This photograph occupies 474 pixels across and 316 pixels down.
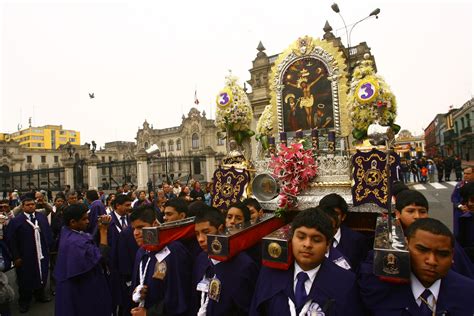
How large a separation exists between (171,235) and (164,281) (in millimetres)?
480

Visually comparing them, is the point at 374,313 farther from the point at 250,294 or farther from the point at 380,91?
the point at 380,91

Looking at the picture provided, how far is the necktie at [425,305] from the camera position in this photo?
6.19 ft

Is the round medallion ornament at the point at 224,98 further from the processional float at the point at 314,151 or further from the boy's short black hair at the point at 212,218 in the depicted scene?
the boy's short black hair at the point at 212,218

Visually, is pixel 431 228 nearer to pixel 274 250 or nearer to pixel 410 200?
pixel 274 250

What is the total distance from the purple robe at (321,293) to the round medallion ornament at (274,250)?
13cm

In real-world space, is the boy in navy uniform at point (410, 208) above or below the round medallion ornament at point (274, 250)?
above

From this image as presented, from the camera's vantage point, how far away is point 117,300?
4.43 metres

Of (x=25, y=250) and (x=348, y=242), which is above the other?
(x=348, y=242)

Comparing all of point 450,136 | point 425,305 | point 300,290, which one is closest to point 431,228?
point 425,305

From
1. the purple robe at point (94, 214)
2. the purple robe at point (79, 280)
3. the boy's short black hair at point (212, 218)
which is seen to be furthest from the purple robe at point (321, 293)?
the purple robe at point (94, 214)

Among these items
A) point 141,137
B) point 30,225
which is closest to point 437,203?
point 30,225

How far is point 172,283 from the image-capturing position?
3123 mm

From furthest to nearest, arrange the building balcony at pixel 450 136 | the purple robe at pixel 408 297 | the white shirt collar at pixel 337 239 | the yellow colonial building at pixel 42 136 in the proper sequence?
the yellow colonial building at pixel 42 136 → the building balcony at pixel 450 136 → the white shirt collar at pixel 337 239 → the purple robe at pixel 408 297

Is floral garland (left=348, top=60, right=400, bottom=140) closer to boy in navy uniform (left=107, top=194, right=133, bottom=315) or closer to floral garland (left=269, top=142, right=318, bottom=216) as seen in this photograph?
floral garland (left=269, top=142, right=318, bottom=216)
